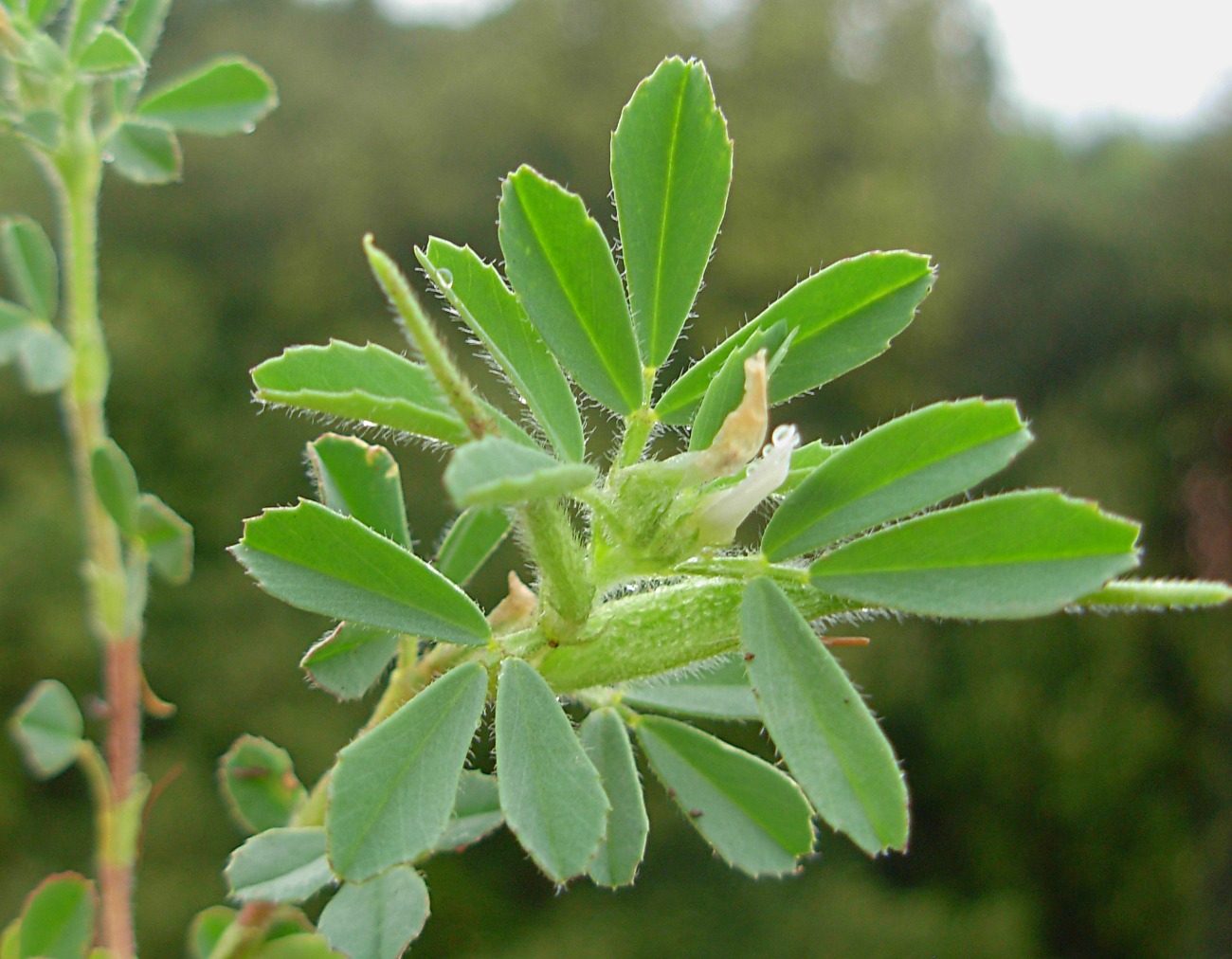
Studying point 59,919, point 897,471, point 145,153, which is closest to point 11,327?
point 145,153

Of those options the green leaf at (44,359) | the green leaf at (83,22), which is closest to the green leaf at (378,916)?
the green leaf at (44,359)

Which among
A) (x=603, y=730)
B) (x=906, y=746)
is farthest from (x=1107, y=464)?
(x=603, y=730)

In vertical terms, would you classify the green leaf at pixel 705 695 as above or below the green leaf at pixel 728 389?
below

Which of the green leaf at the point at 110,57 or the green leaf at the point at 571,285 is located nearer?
the green leaf at the point at 571,285

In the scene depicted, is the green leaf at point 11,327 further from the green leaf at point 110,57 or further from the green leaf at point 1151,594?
the green leaf at point 1151,594

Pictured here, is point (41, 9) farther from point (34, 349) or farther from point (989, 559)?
point (989, 559)

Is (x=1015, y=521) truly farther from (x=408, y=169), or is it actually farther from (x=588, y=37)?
(x=588, y=37)

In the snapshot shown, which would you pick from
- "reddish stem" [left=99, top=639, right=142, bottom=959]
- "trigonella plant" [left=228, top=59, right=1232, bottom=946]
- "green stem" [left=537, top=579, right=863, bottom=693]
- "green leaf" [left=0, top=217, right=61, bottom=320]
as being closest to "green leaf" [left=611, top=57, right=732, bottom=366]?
"trigonella plant" [left=228, top=59, right=1232, bottom=946]
